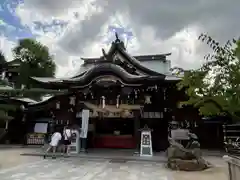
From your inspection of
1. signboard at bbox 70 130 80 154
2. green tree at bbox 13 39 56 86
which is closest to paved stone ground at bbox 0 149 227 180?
signboard at bbox 70 130 80 154

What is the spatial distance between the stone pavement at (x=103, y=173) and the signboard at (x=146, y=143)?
1.91m

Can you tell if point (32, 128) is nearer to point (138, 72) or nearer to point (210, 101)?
point (138, 72)

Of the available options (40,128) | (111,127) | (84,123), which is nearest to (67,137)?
(84,123)

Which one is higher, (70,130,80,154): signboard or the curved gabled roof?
the curved gabled roof

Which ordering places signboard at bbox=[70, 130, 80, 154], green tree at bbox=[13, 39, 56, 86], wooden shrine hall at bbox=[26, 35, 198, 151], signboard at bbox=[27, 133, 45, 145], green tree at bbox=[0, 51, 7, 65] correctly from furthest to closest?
1. green tree at bbox=[0, 51, 7, 65]
2. green tree at bbox=[13, 39, 56, 86]
3. signboard at bbox=[27, 133, 45, 145]
4. wooden shrine hall at bbox=[26, 35, 198, 151]
5. signboard at bbox=[70, 130, 80, 154]

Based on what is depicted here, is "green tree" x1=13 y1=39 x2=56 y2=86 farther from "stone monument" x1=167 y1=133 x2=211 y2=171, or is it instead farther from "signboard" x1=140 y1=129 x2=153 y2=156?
"stone monument" x1=167 y1=133 x2=211 y2=171

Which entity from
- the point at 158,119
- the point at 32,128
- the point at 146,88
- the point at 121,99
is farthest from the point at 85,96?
the point at 32,128

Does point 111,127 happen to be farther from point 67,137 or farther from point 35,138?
point 35,138

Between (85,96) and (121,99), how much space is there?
2242mm

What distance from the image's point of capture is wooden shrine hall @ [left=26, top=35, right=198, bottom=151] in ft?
40.1

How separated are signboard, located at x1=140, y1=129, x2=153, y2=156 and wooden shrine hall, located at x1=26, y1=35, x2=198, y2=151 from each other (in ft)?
2.73

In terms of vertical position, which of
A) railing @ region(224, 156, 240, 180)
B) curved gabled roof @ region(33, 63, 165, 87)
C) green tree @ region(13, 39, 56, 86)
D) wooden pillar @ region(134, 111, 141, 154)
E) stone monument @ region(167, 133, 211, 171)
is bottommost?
stone monument @ region(167, 133, 211, 171)

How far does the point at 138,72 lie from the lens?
560 inches

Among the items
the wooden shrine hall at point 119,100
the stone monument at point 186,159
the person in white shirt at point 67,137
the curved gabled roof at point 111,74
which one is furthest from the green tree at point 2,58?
the stone monument at point 186,159
